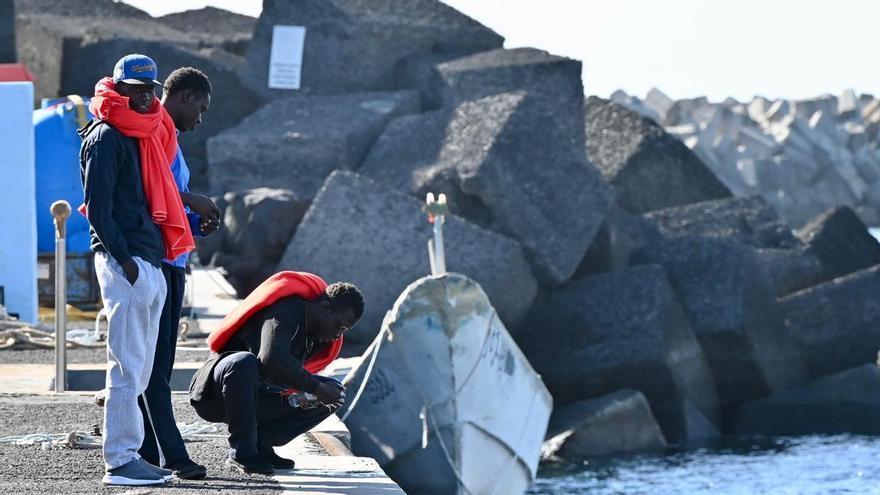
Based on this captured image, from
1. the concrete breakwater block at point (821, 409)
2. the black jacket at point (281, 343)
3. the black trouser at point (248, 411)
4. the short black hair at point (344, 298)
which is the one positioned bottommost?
the concrete breakwater block at point (821, 409)

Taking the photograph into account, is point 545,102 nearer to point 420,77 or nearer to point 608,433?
point 420,77

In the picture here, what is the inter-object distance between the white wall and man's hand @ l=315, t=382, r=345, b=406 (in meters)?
6.70

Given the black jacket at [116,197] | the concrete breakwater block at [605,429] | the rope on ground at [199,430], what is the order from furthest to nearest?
the concrete breakwater block at [605,429]
the rope on ground at [199,430]
the black jacket at [116,197]

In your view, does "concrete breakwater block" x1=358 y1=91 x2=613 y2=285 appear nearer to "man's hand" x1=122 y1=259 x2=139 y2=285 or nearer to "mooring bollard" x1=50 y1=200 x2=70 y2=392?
"mooring bollard" x1=50 y1=200 x2=70 y2=392

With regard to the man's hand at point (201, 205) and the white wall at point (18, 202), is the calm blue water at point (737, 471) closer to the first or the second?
the white wall at point (18, 202)

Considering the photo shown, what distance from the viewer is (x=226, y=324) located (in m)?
6.68

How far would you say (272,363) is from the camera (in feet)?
21.1

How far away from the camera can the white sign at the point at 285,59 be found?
809 inches

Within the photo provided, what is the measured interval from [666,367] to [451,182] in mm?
2864

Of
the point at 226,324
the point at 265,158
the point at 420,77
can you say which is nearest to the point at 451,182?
the point at 265,158

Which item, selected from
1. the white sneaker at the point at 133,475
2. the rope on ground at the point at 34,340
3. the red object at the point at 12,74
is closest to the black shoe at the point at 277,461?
the white sneaker at the point at 133,475

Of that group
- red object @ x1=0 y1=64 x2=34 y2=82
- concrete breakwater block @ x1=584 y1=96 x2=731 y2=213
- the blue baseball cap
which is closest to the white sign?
concrete breakwater block @ x1=584 y1=96 x2=731 y2=213

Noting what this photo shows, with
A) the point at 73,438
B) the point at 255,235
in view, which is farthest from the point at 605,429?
the point at 73,438

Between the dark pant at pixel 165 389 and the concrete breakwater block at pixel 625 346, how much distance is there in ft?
29.7
